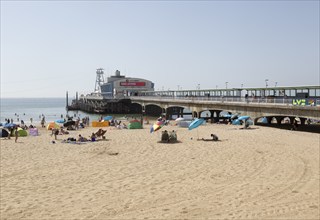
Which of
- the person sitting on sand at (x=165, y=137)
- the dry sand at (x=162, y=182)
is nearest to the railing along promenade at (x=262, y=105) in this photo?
the dry sand at (x=162, y=182)

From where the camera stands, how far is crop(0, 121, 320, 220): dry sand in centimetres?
1023

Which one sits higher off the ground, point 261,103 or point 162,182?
point 261,103

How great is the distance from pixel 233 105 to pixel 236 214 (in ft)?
97.4

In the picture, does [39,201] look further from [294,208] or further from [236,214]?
[294,208]

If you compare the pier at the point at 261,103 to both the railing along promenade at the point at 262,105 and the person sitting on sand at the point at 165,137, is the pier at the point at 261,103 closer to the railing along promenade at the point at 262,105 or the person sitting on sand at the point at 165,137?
the railing along promenade at the point at 262,105

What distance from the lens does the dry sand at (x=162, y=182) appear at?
10.2 metres

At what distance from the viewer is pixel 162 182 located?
44.0 feet

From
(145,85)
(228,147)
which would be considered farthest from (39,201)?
(145,85)

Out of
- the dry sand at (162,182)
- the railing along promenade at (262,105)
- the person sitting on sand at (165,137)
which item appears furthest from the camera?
the railing along promenade at (262,105)

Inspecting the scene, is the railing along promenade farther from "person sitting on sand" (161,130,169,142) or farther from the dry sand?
"person sitting on sand" (161,130,169,142)

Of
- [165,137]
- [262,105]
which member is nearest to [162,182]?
[165,137]

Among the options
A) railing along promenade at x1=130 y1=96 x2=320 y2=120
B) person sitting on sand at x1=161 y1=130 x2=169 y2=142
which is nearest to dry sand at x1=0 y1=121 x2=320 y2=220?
person sitting on sand at x1=161 y1=130 x2=169 y2=142

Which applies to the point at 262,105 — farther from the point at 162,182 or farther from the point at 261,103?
the point at 162,182

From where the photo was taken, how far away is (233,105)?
3862 cm
